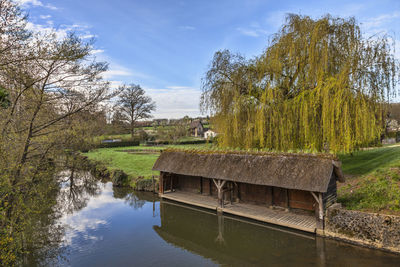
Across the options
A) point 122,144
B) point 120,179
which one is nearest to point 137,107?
point 122,144

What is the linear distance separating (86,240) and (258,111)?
38.1ft

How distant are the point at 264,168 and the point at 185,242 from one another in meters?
5.29

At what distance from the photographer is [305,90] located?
45.6 feet

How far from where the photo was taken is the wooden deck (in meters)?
11.0

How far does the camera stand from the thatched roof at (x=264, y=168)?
10.7 m

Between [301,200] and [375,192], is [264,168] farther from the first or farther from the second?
[375,192]

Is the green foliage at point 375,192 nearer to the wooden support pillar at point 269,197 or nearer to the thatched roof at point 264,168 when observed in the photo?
the thatched roof at point 264,168

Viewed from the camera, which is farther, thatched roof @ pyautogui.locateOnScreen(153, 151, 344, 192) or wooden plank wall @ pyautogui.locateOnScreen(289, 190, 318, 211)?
wooden plank wall @ pyautogui.locateOnScreen(289, 190, 318, 211)

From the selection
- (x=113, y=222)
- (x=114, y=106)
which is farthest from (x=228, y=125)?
(x=113, y=222)

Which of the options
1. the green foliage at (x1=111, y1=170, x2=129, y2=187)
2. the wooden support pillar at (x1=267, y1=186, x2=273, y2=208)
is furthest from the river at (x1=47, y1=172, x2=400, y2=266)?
the green foliage at (x1=111, y1=170, x2=129, y2=187)

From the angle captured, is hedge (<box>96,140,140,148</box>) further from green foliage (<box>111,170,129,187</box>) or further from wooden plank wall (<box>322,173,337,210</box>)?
wooden plank wall (<box>322,173,337,210</box>)

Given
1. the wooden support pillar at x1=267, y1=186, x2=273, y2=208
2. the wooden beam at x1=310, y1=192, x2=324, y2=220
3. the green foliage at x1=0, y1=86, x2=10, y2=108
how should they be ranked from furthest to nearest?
the wooden support pillar at x1=267, y1=186, x2=273, y2=208, the wooden beam at x1=310, y1=192, x2=324, y2=220, the green foliage at x1=0, y1=86, x2=10, y2=108

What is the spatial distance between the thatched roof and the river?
2.28 m

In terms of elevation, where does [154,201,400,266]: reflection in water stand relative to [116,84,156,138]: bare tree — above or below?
below
